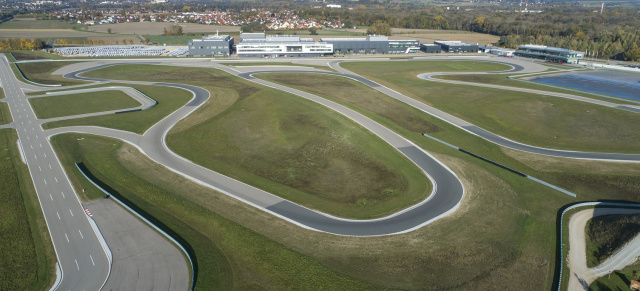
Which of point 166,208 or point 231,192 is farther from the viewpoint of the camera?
point 231,192

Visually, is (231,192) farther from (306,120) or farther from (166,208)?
(306,120)

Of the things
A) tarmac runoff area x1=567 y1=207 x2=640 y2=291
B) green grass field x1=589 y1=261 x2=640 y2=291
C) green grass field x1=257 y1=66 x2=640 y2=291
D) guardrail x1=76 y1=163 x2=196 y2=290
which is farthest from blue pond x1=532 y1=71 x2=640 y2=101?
guardrail x1=76 y1=163 x2=196 y2=290

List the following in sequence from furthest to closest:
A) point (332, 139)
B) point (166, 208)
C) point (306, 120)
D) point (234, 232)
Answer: point (306, 120), point (332, 139), point (166, 208), point (234, 232)

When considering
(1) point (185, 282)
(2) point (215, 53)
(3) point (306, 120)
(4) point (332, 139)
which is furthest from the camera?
(2) point (215, 53)

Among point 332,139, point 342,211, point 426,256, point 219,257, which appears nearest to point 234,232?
point 219,257

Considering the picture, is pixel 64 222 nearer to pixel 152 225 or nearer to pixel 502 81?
pixel 152 225

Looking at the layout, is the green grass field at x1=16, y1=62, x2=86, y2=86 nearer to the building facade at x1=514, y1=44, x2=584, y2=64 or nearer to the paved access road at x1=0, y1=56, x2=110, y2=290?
the paved access road at x1=0, y1=56, x2=110, y2=290
